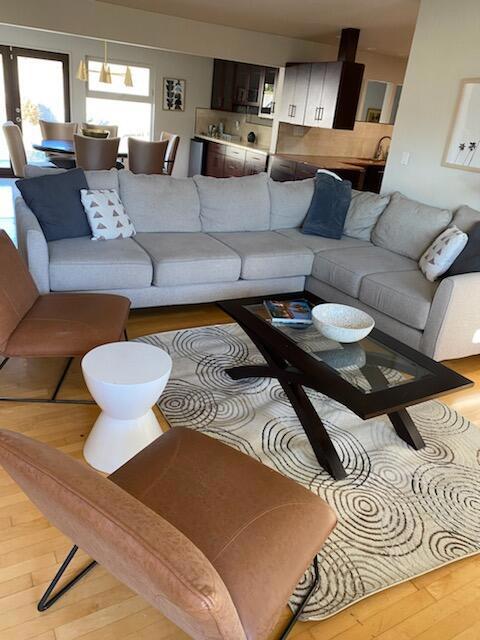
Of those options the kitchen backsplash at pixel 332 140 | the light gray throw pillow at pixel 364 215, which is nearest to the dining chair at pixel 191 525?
the light gray throw pillow at pixel 364 215

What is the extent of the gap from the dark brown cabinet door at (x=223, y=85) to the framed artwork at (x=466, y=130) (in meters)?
5.03

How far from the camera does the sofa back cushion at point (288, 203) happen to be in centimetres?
408

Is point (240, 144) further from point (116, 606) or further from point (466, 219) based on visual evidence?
point (116, 606)

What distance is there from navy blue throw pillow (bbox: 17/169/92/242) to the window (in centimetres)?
557

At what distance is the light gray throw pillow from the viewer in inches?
159

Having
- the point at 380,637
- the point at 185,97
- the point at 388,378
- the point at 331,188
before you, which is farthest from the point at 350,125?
the point at 380,637

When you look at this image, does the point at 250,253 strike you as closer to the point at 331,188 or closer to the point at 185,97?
the point at 331,188

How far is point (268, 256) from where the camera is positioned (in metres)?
3.49

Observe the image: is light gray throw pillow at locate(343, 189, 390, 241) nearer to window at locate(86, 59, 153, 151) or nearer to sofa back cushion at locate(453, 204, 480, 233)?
sofa back cushion at locate(453, 204, 480, 233)

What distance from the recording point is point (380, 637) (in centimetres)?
143

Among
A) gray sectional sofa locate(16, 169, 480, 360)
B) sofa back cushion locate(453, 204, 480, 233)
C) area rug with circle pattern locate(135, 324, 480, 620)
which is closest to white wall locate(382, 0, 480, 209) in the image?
sofa back cushion locate(453, 204, 480, 233)

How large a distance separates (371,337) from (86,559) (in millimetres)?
1568

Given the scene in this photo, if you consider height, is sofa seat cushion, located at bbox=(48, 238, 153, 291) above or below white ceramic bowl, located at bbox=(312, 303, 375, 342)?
below

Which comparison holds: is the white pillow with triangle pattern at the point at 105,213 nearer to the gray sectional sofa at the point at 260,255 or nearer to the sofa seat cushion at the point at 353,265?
the gray sectional sofa at the point at 260,255
